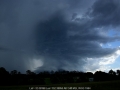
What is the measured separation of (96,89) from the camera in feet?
389

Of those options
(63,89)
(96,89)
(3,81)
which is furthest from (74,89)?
(3,81)

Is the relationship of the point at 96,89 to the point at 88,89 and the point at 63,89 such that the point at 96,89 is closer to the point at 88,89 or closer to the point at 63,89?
the point at 88,89

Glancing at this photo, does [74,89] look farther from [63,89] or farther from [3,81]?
[3,81]

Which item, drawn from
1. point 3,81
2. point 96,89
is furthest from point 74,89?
point 3,81

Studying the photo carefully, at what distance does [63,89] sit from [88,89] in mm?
16343

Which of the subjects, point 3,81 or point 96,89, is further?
point 3,81

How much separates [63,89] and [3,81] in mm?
108002

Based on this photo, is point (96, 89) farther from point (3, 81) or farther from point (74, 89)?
point (3, 81)

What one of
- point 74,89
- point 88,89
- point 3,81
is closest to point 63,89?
point 74,89

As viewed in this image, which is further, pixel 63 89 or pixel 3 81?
pixel 3 81

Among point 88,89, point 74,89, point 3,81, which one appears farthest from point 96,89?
point 3,81

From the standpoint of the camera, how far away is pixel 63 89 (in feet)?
371

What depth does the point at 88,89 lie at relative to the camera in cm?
11694

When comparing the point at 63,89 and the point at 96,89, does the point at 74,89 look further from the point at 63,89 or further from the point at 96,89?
the point at 96,89
